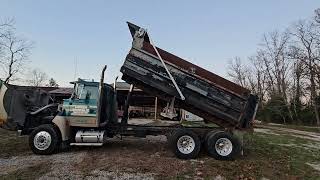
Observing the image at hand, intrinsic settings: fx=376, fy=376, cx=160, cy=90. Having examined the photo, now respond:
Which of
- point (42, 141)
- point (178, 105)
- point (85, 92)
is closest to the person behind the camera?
point (42, 141)

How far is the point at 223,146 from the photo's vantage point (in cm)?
1159

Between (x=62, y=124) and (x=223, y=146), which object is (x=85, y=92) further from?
(x=223, y=146)

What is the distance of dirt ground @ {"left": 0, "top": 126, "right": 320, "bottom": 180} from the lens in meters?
9.29

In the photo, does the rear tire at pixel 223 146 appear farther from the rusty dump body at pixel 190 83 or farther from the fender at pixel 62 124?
the fender at pixel 62 124

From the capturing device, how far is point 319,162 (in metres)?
12.4

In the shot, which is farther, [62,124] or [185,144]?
[62,124]

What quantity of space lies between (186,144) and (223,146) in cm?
114

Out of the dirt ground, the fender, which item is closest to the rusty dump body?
the dirt ground

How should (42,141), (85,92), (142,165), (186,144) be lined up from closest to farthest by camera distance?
(142,165) < (186,144) < (42,141) < (85,92)

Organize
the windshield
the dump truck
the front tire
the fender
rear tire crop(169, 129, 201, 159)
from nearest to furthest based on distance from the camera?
rear tire crop(169, 129, 201, 159) → the dump truck → the front tire → the fender → the windshield

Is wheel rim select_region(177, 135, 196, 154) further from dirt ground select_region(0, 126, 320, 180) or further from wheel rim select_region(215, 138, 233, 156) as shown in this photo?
wheel rim select_region(215, 138, 233, 156)

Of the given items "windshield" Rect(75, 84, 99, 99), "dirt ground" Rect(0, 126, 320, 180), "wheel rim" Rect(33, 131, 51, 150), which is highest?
"windshield" Rect(75, 84, 99, 99)

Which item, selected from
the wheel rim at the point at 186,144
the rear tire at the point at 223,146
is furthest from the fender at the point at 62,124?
the rear tire at the point at 223,146

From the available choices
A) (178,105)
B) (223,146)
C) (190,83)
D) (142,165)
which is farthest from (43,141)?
(223,146)
